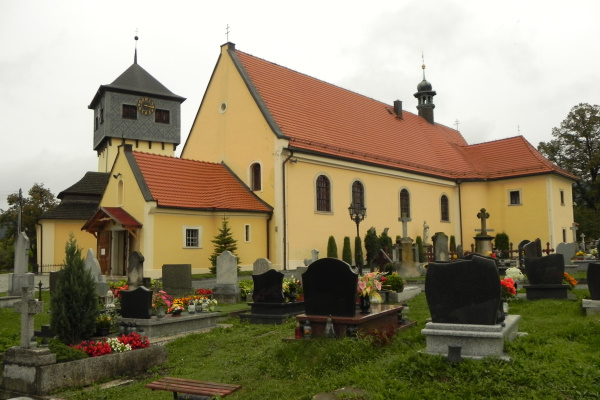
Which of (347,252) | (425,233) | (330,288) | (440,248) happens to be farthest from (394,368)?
(425,233)

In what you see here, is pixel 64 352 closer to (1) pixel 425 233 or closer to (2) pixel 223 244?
(2) pixel 223 244

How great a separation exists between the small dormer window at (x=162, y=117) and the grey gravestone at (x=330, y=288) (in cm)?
3139

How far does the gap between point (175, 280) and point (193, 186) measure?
938cm

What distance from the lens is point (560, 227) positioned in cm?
3266

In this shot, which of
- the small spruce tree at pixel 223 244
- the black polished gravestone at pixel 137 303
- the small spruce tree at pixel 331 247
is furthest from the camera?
the small spruce tree at pixel 331 247

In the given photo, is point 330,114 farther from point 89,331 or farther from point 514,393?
point 514,393

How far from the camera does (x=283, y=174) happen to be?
24.0 metres

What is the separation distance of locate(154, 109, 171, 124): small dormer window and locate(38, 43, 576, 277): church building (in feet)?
0.32

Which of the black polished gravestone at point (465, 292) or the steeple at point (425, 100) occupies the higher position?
the steeple at point (425, 100)

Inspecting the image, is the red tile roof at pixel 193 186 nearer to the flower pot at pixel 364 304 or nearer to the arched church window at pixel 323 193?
the arched church window at pixel 323 193

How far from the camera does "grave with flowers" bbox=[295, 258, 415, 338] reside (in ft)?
25.3

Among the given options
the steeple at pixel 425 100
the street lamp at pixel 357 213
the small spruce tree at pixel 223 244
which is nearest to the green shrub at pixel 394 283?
the street lamp at pixel 357 213

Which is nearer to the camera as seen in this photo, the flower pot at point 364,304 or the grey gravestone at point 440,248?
the flower pot at point 364,304

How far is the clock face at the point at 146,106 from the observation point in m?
36.5
